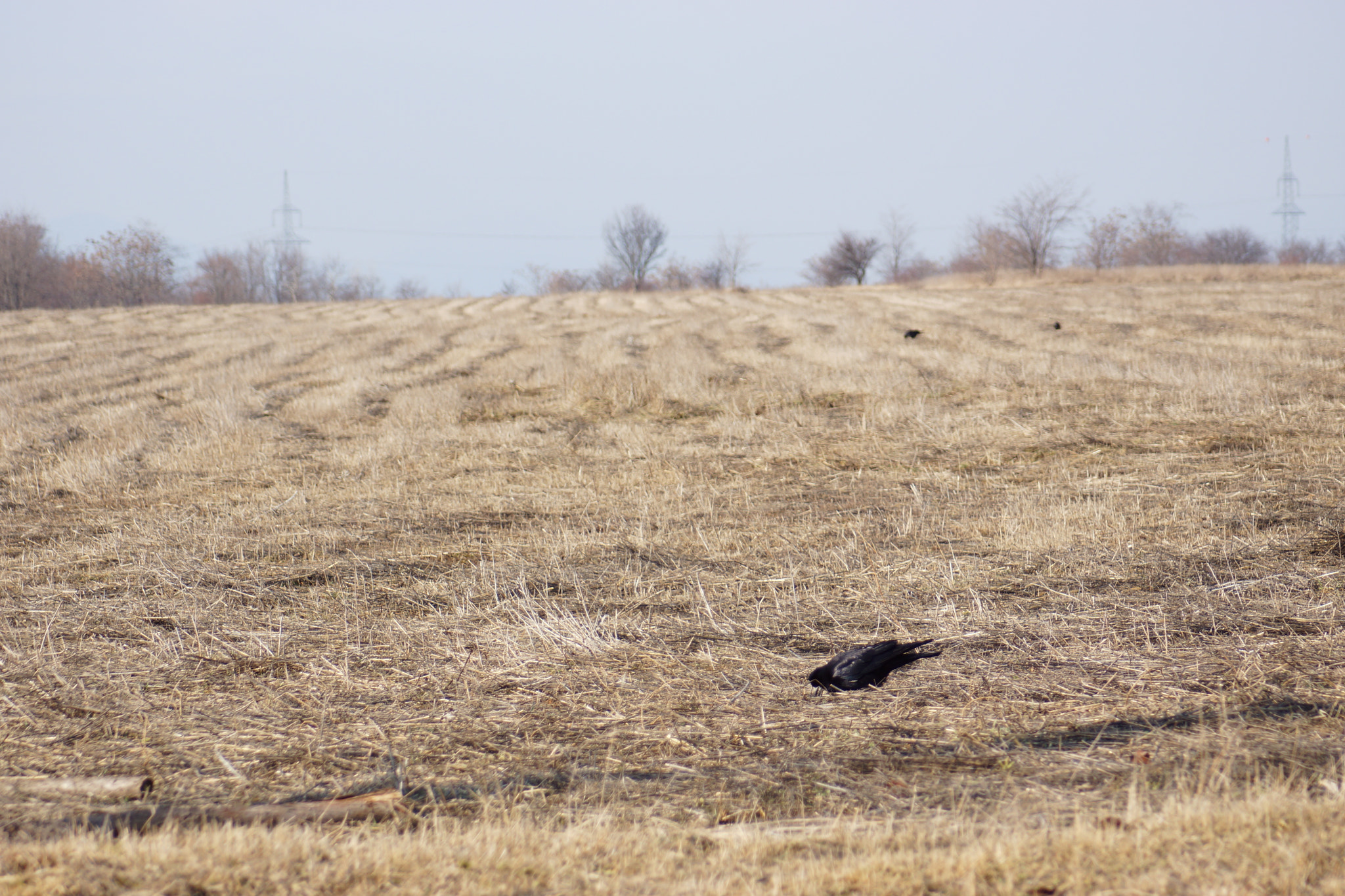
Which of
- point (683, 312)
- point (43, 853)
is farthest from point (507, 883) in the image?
point (683, 312)

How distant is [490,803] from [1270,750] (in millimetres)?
2748

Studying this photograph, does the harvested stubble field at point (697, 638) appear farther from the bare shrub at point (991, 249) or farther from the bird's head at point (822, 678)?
the bare shrub at point (991, 249)

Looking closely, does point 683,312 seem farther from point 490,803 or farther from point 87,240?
point 87,240

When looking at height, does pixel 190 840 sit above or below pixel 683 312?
below

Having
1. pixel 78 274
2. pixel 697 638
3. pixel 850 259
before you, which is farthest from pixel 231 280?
pixel 697 638

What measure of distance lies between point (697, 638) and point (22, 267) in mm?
62403

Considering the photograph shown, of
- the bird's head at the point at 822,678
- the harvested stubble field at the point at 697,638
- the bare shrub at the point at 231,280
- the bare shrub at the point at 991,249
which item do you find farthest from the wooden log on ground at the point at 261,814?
the bare shrub at the point at 231,280

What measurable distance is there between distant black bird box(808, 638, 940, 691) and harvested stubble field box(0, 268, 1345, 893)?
89 mm

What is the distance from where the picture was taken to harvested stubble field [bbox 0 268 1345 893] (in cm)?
272

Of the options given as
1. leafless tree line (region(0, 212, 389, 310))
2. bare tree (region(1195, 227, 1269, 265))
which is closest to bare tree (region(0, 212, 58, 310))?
leafless tree line (region(0, 212, 389, 310))

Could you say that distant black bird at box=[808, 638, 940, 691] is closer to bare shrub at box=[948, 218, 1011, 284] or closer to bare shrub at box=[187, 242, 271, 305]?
bare shrub at box=[948, 218, 1011, 284]

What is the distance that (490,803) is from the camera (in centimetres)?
319

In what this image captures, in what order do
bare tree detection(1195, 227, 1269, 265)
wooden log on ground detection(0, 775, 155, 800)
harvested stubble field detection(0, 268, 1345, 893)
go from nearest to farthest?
harvested stubble field detection(0, 268, 1345, 893), wooden log on ground detection(0, 775, 155, 800), bare tree detection(1195, 227, 1269, 265)

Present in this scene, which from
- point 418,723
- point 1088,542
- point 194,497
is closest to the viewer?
point 418,723
